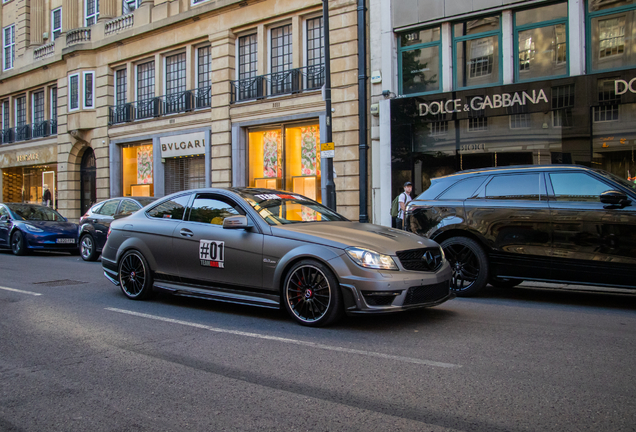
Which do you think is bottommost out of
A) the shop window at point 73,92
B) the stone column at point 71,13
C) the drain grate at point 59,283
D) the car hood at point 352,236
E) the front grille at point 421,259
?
the drain grate at point 59,283

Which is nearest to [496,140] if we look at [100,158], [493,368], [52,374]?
[493,368]

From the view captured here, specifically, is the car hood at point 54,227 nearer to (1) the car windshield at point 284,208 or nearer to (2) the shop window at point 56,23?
(1) the car windshield at point 284,208

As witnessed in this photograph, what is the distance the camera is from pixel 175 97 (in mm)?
23266

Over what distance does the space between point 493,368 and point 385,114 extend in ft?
43.4

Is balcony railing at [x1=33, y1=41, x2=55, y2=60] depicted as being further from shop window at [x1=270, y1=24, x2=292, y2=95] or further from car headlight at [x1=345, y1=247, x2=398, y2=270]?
car headlight at [x1=345, y1=247, x2=398, y2=270]

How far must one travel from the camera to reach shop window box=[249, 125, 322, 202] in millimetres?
18953

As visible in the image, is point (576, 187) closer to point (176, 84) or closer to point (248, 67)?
point (248, 67)

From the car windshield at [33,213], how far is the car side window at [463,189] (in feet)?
42.4

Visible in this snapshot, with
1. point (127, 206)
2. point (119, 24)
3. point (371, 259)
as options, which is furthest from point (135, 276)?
point (119, 24)

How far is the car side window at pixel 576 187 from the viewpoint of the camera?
7.09m

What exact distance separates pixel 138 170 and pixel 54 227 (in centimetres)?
1009

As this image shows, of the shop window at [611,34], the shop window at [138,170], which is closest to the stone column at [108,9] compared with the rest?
the shop window at [138,170]

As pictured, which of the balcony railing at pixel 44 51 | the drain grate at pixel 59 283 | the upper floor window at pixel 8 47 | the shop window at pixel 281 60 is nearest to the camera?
the drain grate at pixel 59 283

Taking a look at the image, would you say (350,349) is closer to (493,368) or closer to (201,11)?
(493,368)
